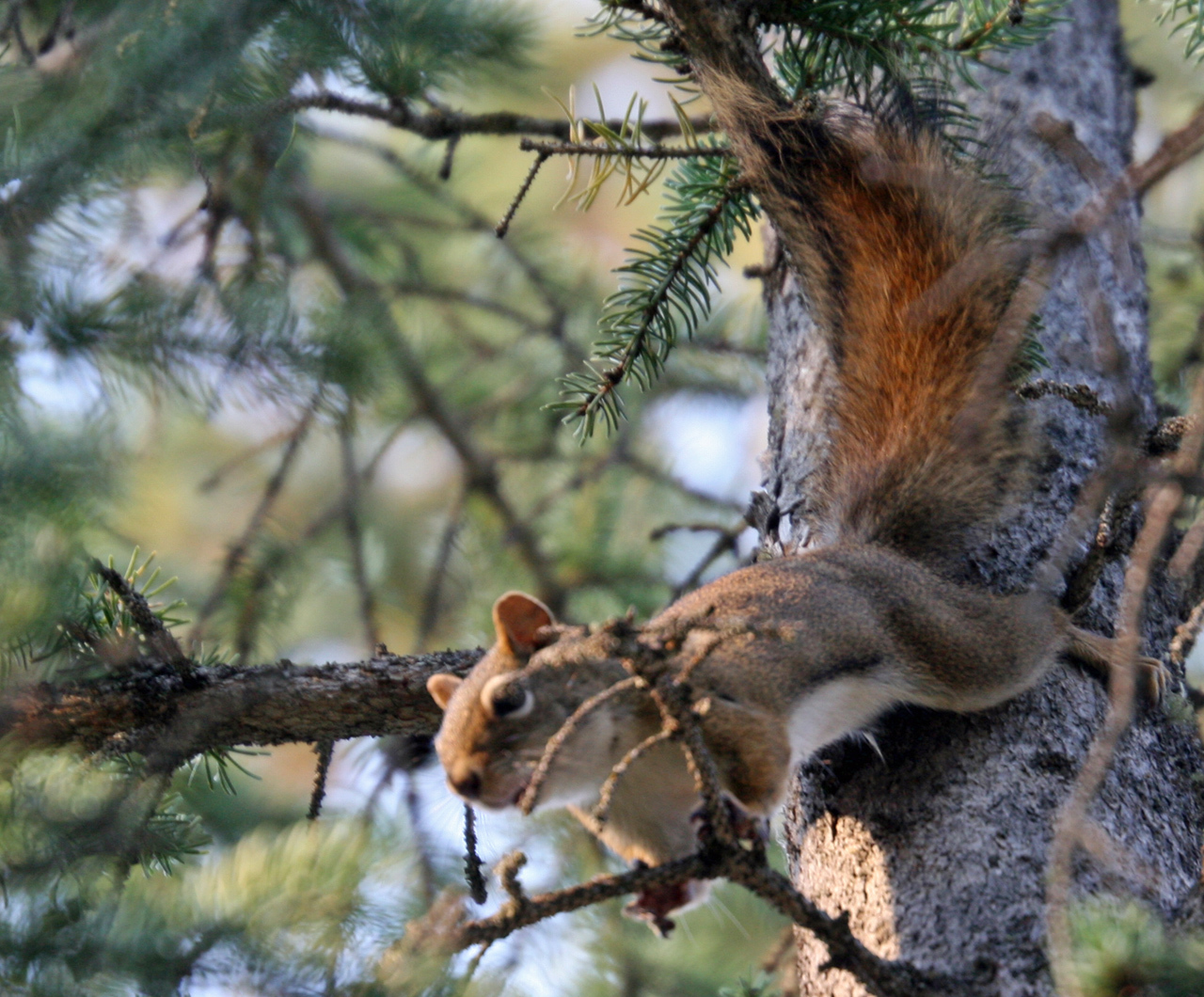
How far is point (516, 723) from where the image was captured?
5.61 ft

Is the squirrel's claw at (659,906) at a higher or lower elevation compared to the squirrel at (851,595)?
lower

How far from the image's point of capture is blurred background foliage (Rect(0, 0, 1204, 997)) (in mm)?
1231

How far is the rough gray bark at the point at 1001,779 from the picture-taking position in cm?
143

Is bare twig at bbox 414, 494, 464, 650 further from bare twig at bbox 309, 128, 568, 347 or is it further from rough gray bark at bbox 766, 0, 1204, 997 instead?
rough gray bark at bbox 766, 0, 1204, 997

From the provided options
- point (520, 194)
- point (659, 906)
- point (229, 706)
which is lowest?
point (659, 906)

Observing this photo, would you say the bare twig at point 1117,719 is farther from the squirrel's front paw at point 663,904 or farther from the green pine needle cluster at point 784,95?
the green pine needle cluster at point 784,95

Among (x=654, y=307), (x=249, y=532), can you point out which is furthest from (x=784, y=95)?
(x=249, y=532)

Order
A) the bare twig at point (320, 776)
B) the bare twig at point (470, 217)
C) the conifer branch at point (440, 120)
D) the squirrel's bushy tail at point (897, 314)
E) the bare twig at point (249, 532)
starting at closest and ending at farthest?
the bare twig at point (320, 776) < the squirrel's bushy tail at point (897, 314) < the conifer branch at point (440, 120) < the bare twig at point (249, 532) < the bare twig at point (470, 217)

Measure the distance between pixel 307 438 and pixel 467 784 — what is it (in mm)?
1328

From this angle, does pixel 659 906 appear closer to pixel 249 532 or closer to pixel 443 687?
pixel 443 687

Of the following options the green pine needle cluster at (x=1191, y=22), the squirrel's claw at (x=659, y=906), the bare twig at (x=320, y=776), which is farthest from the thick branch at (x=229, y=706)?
the green pine needle cluster at (x=1191, y=22)

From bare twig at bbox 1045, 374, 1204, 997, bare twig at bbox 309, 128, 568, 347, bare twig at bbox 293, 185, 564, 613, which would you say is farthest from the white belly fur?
bare twig at bbox 309, 128, 568, 347

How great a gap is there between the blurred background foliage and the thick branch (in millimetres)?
54

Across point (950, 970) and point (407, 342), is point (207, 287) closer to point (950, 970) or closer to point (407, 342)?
point (407, 342)
